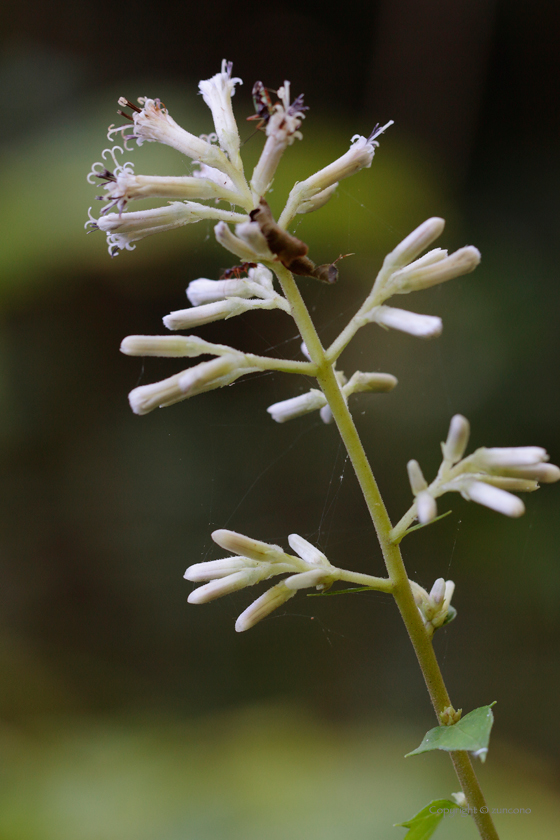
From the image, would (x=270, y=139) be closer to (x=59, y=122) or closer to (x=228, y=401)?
(x=228, y=401)

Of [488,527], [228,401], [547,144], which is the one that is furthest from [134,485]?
[547,144]

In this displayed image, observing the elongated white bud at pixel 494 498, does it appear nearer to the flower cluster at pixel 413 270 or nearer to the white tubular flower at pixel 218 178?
the flower cluster at pixel 413 270

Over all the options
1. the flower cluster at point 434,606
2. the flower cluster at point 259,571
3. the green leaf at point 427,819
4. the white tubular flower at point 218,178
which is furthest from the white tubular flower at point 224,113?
the green leaf at point 427,819

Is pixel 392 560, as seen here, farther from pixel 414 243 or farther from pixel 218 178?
pixel 218 178

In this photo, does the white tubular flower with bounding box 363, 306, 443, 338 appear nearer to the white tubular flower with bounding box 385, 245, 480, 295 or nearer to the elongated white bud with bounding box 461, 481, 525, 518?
the white tubular flower with bounding box 385, 245, 480, 295

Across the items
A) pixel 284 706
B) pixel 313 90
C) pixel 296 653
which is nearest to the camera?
pixel 284 706

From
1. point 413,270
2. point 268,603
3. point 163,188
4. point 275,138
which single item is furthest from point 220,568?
point 275,138
